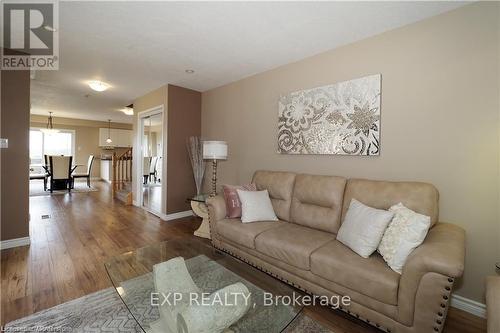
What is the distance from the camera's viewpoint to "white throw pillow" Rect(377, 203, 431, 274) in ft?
5.01

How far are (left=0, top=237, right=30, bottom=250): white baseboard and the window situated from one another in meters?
7.28

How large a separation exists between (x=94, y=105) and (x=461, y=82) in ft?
24.3

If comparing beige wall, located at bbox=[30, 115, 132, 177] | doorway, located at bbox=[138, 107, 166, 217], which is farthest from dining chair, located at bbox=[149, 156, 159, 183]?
beige wall, located at bbox=[30, 115, 132, 177]

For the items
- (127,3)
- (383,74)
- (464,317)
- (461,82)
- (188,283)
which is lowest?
(464,317)

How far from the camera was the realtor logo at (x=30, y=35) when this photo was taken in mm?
2014

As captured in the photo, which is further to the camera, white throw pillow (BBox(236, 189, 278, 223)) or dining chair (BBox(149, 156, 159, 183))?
dining chair (BBox(149, 156, 159, 183))

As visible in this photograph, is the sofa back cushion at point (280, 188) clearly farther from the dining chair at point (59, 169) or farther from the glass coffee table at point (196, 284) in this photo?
the dining chair at point (59, 169)

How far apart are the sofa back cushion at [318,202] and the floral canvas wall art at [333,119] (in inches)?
15.8

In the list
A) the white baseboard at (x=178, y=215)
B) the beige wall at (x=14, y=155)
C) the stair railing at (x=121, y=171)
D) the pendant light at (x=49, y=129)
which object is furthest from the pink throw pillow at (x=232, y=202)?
the pendant light at (x=49, y=129)

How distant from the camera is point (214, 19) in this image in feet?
6.97

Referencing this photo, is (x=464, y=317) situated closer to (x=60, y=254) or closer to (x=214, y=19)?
(x=214, y=19)

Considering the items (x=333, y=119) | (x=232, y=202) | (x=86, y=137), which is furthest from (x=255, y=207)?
(x=86, y=137)

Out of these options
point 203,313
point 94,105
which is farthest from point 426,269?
point 94,105

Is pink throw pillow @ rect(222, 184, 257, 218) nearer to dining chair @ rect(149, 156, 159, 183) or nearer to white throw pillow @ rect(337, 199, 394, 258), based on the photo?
white throw pillow @ rect(337, 199, 394, 258)
